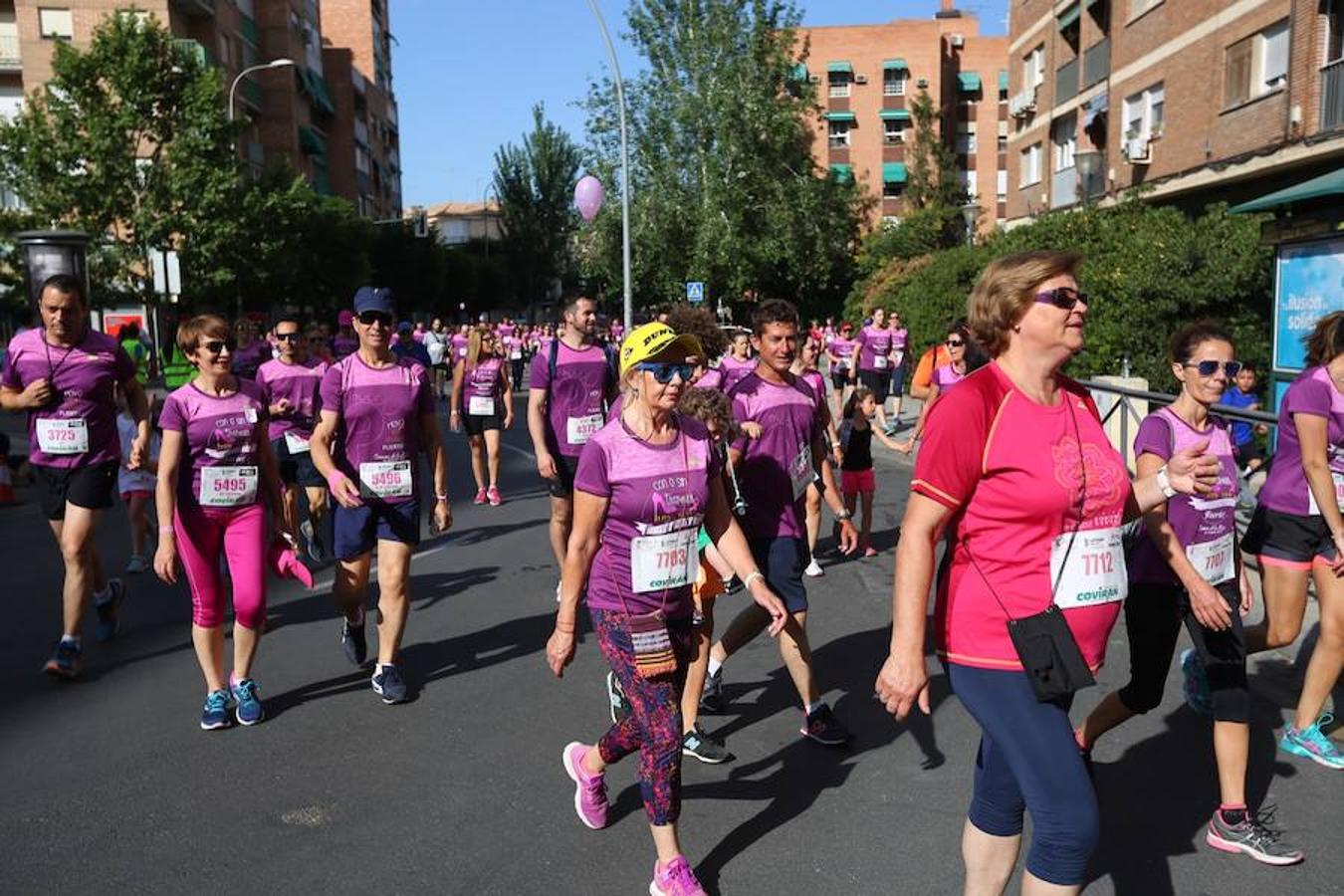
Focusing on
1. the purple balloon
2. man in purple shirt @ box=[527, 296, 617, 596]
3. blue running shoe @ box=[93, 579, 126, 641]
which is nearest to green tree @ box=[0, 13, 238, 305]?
the purple balloon

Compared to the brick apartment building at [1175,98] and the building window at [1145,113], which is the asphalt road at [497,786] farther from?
the building window at [1145,113]

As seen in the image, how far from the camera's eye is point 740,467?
500cm

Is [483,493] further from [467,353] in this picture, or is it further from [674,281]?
[674,281]

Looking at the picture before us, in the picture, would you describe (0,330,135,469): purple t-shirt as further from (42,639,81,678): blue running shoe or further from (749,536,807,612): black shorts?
(749,536,807,612): black shorts

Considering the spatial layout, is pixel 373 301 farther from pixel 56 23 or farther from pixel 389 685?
pixel 56 23

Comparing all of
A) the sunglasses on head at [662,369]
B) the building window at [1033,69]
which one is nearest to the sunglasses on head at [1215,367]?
the sunglasses on head at [662,369]

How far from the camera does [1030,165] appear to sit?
36094mm

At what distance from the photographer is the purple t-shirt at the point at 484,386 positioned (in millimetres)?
12133

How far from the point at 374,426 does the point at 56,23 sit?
44.6m

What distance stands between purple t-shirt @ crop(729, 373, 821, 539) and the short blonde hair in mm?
2065

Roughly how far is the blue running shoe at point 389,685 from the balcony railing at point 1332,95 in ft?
61.4

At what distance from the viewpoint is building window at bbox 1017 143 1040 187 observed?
116ft

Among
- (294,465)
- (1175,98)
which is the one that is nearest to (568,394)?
(294,465)

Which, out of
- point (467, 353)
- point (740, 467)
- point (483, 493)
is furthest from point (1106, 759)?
point (467, 353)
